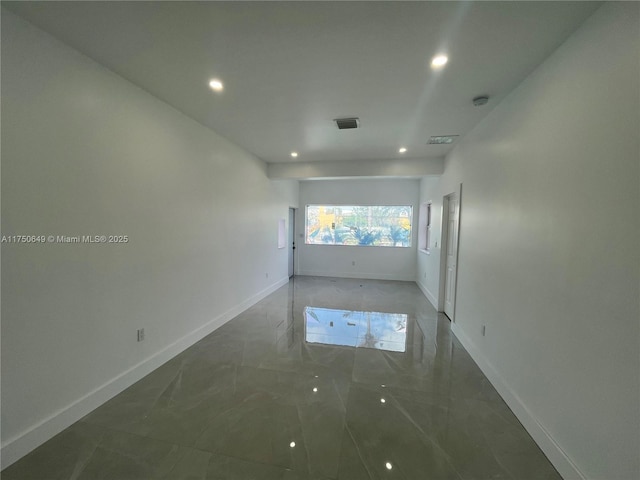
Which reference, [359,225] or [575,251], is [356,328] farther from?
[359,225]

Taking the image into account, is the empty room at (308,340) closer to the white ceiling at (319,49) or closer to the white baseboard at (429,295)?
the white ceiling at (319,49)

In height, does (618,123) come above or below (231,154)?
below

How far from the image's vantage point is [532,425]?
1.85m

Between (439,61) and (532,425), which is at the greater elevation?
(439,61)

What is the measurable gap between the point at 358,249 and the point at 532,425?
18.5ft

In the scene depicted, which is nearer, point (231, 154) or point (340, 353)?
point (340, 353)

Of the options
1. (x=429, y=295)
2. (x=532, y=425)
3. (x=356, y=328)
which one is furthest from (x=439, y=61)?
(x=429, y=295)

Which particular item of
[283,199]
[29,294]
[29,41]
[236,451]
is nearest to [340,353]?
[236,451]

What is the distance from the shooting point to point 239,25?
5.29 feet

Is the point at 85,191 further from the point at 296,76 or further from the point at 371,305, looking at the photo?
the point at 371,305

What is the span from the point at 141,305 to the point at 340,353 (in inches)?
85.5

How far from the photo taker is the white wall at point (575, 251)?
4.06 ft

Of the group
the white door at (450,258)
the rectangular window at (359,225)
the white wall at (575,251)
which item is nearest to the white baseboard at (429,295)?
the white door at (450,258)

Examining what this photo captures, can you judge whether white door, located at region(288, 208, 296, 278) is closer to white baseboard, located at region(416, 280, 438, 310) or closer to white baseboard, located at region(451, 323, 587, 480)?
white baseboard, located at region(416, 280, 438, 310)
